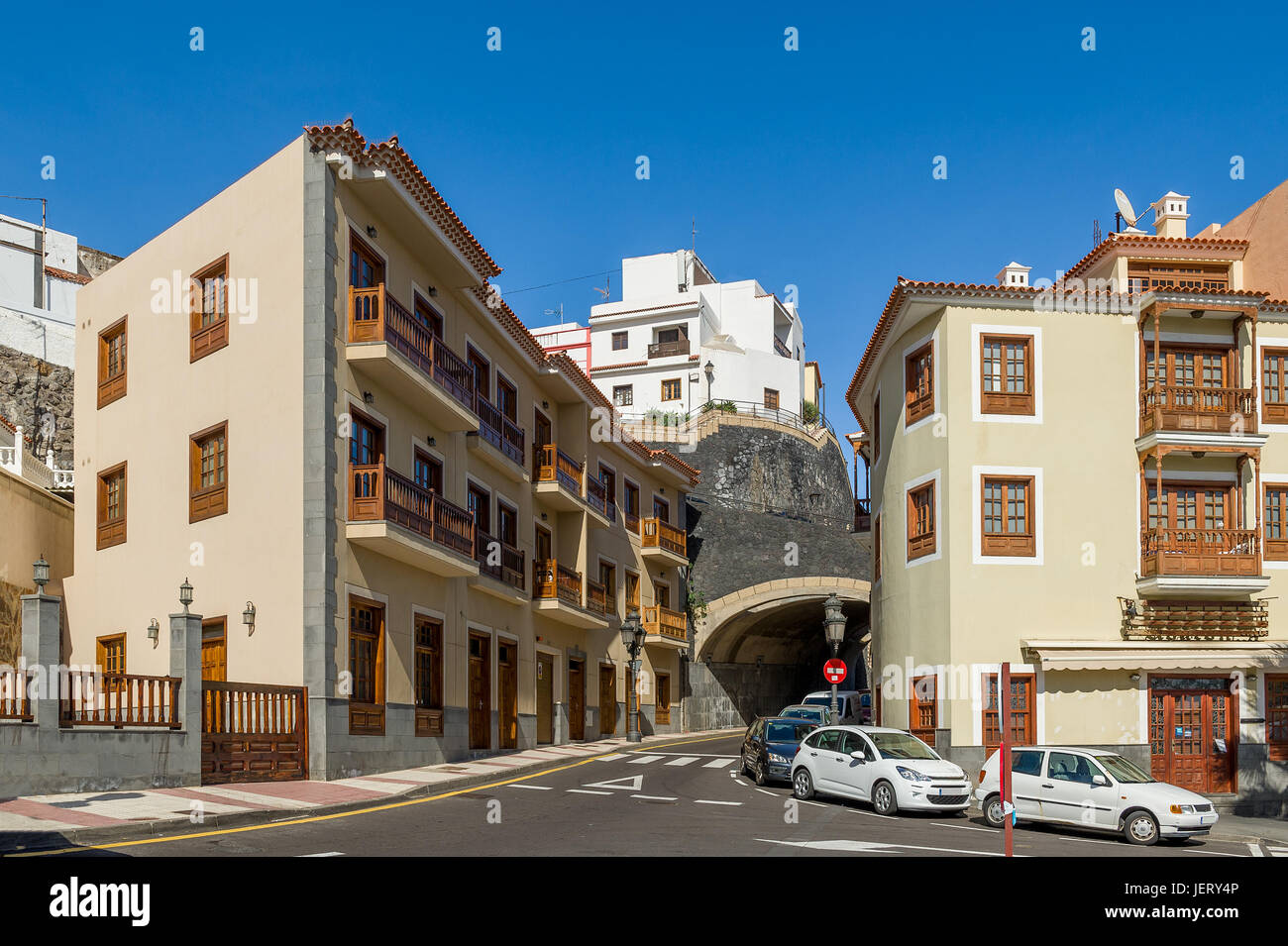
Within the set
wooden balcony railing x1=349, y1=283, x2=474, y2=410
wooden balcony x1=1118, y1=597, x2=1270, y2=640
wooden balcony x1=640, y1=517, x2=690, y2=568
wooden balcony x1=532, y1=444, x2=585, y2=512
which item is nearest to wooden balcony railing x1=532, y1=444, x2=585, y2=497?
wooden balcony x1=532, y1=444, x2=585, y2=512

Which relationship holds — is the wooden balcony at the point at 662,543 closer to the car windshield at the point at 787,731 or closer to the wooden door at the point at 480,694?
the wooden door at the point at 480,694

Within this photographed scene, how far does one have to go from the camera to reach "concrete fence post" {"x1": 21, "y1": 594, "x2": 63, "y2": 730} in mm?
16406

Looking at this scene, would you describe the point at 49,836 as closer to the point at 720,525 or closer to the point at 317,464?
the point at 317,464

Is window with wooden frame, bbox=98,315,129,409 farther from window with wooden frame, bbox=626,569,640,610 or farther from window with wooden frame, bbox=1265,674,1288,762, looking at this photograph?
window with wooden frame, bbox=1265,674,1288,762

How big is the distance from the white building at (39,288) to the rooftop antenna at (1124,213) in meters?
39.1

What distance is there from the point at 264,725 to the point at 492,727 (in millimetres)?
11114

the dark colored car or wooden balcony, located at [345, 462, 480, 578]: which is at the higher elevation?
wooden balcony, located at [345, 462, 480, 578]

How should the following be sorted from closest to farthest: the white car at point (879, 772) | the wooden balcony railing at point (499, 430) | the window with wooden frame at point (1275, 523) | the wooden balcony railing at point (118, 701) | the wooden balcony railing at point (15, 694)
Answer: the wooden balcony railing at point (15, 694) < the wooden balcony railing at point (118, 701) < the white car at point (879, 772) < the window with wooden frame at point (1275, 523) < the wooden balcony railing at point (499, 430)

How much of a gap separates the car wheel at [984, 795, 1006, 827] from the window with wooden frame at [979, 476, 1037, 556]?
28.1 ft

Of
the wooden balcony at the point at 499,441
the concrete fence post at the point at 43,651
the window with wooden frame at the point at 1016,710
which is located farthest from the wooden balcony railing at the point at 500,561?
the concrete fence post at the point at 43,651

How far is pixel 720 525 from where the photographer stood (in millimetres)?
54844

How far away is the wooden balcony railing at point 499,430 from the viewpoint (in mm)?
30453

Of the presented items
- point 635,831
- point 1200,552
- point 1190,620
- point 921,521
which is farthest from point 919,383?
point 635,831

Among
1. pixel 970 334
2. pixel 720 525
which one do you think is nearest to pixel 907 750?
pixel 970 334
